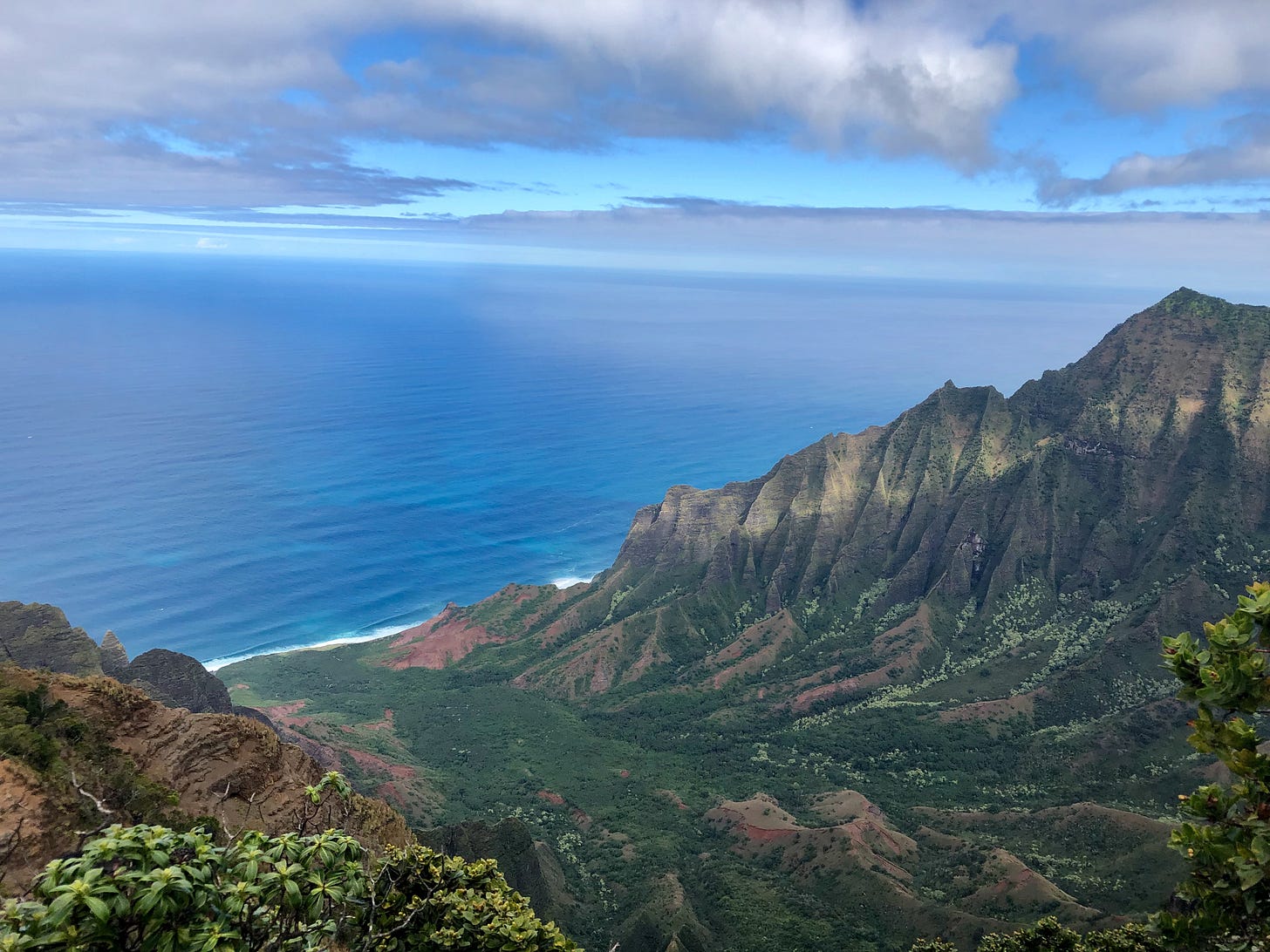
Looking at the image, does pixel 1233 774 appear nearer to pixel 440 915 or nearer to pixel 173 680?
pixel 440 915

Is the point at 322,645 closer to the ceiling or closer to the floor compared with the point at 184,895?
closer to the floor

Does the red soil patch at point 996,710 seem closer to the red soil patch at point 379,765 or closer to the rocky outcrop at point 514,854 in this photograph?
the rocky outcrop at point 514,854

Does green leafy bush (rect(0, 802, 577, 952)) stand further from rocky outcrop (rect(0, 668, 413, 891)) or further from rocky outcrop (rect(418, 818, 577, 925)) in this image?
rocky outcrop (rect(418, 818, 577, 925))

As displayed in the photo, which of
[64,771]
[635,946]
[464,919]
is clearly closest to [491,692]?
[635,946]

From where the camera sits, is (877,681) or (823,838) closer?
(823,838)

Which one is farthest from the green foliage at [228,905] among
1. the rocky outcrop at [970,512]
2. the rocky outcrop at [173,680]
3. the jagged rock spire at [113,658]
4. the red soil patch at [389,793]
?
the rocky outcrop at [970,512]

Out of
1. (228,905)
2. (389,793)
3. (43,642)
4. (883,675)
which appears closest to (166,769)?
(228,905)
